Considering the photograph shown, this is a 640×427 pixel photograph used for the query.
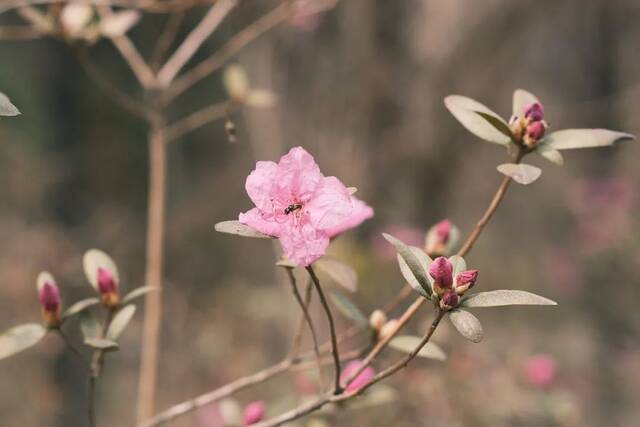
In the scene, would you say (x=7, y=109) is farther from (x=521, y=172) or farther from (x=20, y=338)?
(x=521, y=172)

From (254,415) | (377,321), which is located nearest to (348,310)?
(377,321)

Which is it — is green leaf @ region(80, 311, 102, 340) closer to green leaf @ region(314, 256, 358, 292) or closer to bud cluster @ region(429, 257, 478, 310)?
green leaf @ region(314, 256, 358, 292)

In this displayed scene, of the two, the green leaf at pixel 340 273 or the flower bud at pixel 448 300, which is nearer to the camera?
the flower bud at pixel 448 300

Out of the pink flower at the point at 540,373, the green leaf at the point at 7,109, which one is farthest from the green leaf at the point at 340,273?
the pink flower at the point at 540,373

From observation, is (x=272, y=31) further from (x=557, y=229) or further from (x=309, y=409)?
(x=557, y=229)

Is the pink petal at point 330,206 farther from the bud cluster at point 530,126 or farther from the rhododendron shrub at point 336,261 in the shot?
the bud cluster at point 530,126

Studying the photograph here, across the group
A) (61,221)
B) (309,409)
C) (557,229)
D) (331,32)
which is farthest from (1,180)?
(309,409)

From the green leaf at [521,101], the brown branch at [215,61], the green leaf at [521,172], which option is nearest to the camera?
the green leaf at [521,172]
